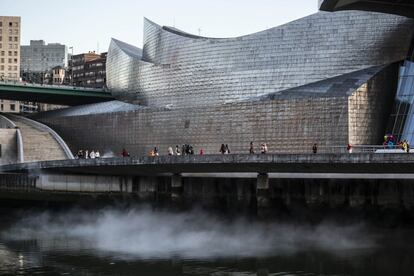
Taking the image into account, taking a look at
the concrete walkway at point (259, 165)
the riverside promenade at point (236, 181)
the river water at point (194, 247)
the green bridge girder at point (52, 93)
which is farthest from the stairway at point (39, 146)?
the river water at point (194, 247)

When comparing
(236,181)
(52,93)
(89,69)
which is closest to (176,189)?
(236,181)

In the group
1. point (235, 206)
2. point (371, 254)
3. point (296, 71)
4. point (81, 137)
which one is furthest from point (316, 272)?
point (81, 137)

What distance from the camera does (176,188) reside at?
125ft

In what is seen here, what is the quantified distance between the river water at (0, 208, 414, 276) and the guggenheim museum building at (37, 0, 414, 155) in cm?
1433

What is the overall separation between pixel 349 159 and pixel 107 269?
11.6 m

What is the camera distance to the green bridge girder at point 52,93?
2936 inches

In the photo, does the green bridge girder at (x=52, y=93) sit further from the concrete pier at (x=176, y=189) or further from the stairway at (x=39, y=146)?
the concrete pier at (x=176, y=189)

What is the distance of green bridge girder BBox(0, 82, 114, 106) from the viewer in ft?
245

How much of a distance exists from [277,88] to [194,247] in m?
26.9

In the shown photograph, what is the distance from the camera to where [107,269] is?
23.9 metres

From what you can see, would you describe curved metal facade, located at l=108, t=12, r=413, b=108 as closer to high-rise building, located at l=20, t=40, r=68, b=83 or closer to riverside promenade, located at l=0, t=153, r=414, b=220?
riverside promenade, located at l=0, t=153, r=414, b=220

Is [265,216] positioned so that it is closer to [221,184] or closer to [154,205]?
[221,184]

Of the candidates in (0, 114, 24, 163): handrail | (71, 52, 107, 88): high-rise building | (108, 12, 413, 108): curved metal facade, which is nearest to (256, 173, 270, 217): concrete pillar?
(108, 12, 413, 108): curved metal facade

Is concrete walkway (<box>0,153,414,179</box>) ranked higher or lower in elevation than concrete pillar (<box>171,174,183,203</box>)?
higher
